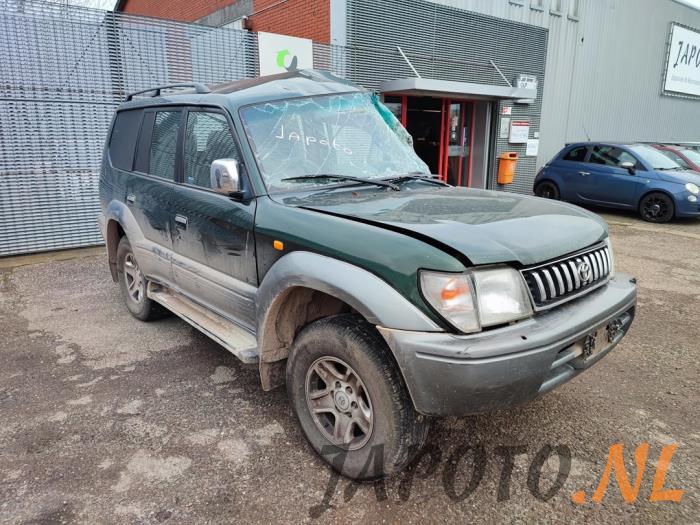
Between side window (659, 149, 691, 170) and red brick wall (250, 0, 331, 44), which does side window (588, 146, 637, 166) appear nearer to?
side window (659, 149, 691, 170)

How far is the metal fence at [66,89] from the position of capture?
7.21 meters

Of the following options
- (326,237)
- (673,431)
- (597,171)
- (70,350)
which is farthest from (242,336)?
(597,171)

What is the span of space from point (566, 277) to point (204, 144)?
2.48 metres

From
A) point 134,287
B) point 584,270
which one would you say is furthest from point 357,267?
point 134,287

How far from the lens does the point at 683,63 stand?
18906 mm

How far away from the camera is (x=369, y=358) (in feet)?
7.69

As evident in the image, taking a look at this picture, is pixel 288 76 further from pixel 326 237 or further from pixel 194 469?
pixel 194 469

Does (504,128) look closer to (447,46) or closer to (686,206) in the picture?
(447,46)

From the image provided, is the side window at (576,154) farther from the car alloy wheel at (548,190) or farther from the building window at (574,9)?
the building window at (574,9)

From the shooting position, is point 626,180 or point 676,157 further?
point 676,157

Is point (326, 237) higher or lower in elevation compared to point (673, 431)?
higher

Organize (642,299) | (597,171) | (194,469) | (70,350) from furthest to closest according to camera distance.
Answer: (597,171), (642,299), (70,350), (194,469)

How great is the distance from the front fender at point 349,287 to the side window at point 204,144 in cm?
93

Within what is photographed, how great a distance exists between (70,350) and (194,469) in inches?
86.7
